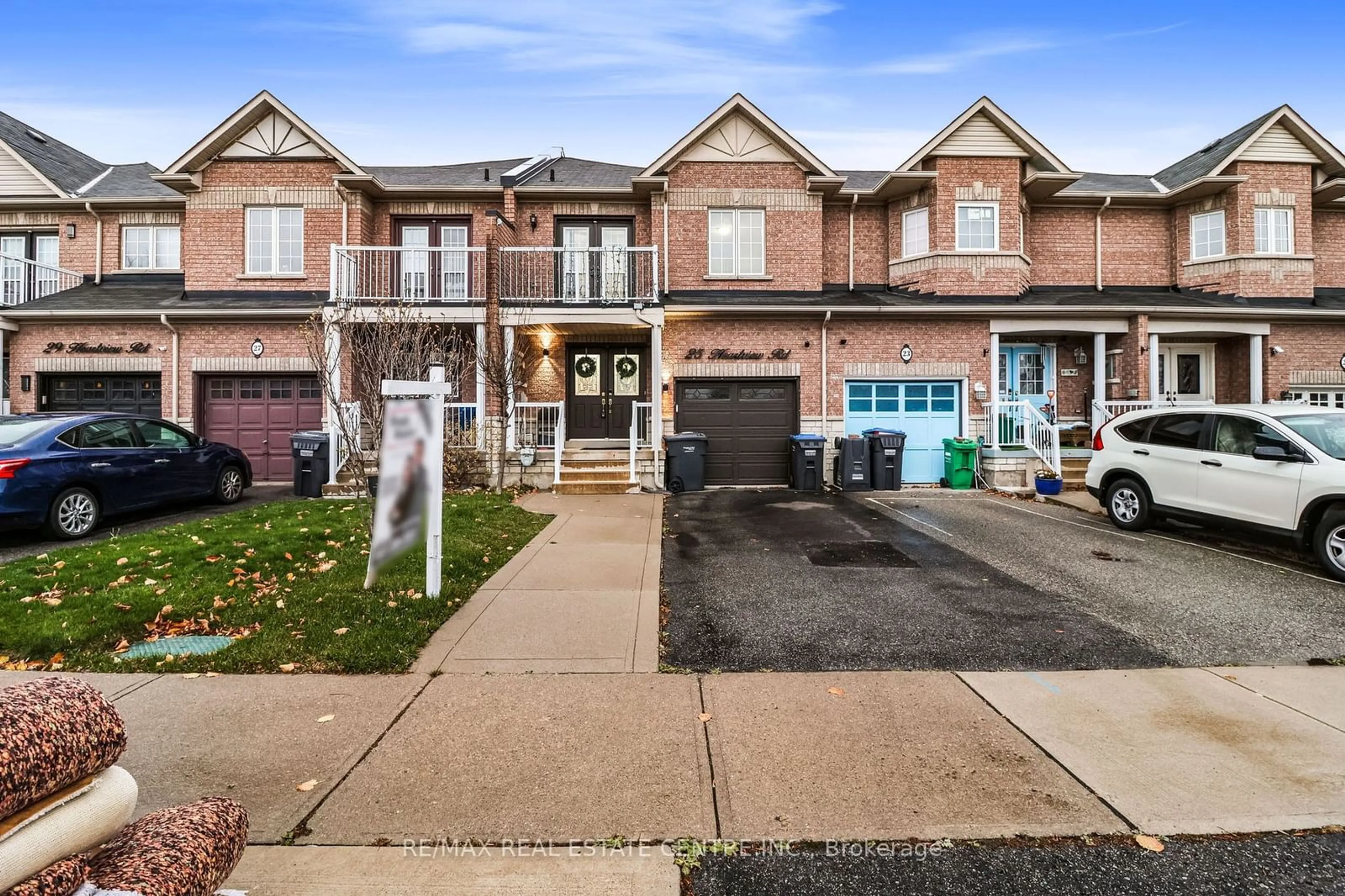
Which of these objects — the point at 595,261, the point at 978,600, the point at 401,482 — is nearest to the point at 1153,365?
the point at 978,600

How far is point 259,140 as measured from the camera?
1345 centimetres

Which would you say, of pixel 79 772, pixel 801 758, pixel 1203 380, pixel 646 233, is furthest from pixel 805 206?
pixel 79 772

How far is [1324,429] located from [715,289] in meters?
9.61

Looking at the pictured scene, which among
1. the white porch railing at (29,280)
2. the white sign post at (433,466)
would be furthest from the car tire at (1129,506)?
the white porch railing at (29,280)

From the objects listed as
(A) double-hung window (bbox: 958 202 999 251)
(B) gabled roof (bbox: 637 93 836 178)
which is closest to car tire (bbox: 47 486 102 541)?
(B) gabled roof (bbox: 637 93 836 178)

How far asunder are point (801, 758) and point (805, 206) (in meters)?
12.7

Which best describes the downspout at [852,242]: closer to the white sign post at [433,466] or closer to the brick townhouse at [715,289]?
the brick townhouse at [715,289]

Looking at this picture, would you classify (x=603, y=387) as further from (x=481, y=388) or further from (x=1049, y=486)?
(x=1049, y=486)

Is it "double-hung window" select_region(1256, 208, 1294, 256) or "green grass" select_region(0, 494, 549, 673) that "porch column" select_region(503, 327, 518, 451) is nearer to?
"green grass" select_region(0, 494, 549, 673)

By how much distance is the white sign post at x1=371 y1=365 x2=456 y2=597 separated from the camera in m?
4.61

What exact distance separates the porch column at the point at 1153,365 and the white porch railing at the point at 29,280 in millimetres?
23353

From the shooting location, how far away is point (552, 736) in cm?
311

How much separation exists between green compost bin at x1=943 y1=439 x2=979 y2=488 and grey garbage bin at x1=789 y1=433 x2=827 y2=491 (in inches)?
110

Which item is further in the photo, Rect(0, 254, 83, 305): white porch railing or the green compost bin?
Rect(0, 254, 83, 305): white porch railing
